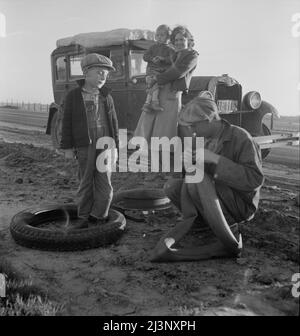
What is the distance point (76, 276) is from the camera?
3172mm

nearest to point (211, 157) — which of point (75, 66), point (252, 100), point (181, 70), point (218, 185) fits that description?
point (218, 185)

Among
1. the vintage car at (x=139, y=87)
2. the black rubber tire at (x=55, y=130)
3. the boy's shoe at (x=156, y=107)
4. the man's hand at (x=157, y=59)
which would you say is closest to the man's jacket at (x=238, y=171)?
the boy's shoe at (x=156, y=107)

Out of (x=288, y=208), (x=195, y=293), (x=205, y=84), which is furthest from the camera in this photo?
(x=205, y=84)

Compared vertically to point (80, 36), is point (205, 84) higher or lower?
lower

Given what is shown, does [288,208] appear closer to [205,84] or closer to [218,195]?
[218,195]

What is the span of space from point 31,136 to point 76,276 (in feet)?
38.4

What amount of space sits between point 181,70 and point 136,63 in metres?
2.79

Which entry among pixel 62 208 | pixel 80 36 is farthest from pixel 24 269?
pixel 80 36

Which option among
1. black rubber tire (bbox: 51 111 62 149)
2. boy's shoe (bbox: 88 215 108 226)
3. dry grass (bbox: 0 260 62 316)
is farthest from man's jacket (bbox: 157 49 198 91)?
black rubber tire (bbox: 51 111 62 149)

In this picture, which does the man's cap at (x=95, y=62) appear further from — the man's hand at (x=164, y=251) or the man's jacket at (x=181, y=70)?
the man's jacket at (x=181, y=70)

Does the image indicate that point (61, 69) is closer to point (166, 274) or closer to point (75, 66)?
→ point (75, 66)

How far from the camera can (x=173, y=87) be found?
5.82 metres

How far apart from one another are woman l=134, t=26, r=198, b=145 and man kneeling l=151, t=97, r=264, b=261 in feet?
8.00

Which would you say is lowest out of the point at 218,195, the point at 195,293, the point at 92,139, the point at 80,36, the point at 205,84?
the point at 195,293
